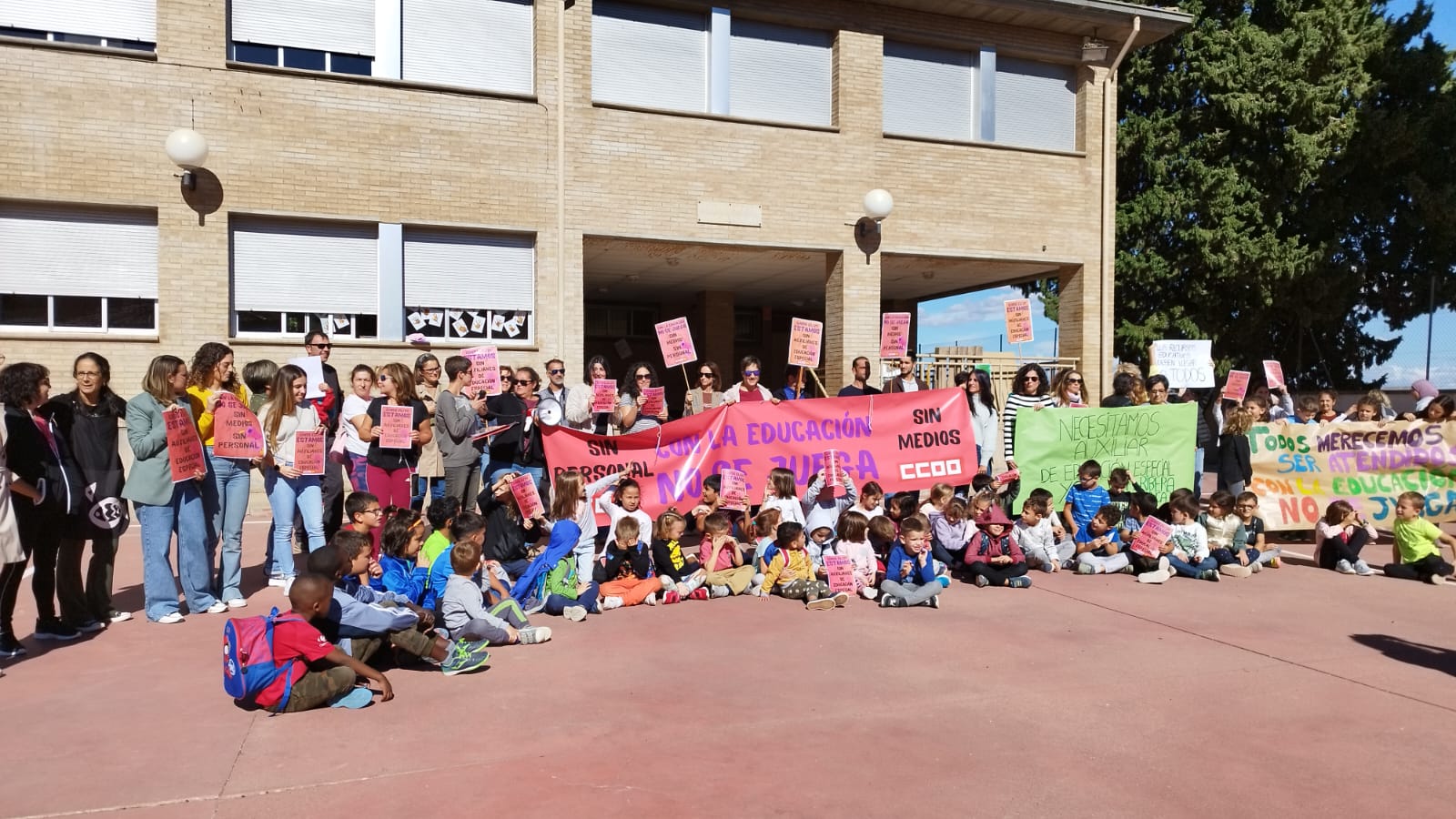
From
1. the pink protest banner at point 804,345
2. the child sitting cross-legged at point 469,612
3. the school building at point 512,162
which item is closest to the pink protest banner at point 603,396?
the pink protest banner at point 804,345

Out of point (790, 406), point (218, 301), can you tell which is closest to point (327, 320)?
point (218, 301)

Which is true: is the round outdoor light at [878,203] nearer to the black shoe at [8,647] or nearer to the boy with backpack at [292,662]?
the boy with backpack at [292,662]

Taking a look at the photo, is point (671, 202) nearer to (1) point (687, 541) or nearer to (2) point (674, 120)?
(2) point (674, 120)

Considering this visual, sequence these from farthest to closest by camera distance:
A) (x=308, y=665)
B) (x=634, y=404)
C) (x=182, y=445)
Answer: (x=634, y=404) < (x=182, y=445) < (x=308, y=665)

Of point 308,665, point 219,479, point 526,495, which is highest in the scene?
point 219,479

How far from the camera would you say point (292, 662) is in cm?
509

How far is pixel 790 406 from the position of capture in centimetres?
977

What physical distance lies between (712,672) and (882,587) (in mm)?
2365

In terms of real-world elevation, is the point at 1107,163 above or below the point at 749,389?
above

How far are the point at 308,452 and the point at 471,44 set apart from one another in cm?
785

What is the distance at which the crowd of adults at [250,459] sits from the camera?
636 centimetres

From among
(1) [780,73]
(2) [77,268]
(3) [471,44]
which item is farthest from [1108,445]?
(2) [77,268]

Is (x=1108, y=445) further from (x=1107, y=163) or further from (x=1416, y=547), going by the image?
(x=1107, y=163)

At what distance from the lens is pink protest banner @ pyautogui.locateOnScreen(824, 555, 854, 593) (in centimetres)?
786
